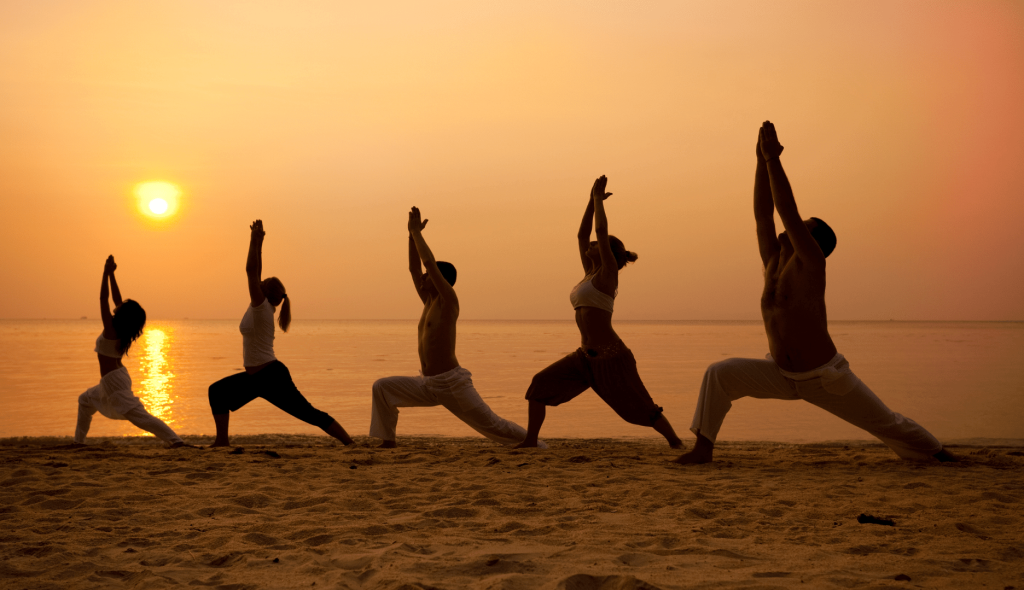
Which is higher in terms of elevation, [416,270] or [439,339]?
[416,270]

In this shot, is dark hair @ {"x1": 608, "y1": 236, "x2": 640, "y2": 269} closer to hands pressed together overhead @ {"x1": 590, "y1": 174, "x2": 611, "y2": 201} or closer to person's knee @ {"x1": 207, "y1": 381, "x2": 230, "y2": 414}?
hands pressed together overhead @ {"x1": 590, "y1": 174, "x2": 611, "y2": 201}

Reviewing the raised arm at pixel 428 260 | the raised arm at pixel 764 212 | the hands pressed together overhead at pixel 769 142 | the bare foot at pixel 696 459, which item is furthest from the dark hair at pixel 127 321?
the hands pressed together overhead at pixel 769 142

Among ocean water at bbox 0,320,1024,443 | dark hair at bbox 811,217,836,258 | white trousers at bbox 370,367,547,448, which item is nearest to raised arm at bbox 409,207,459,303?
white trousers at bbox 370,367,547,448

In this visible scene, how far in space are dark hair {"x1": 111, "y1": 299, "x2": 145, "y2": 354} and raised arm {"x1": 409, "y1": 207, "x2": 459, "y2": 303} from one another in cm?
293

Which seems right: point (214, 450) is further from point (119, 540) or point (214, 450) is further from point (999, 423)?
point (999, 423)

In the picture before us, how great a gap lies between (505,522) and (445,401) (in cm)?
333

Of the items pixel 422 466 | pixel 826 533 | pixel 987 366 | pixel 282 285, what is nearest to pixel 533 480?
pixel 422 466

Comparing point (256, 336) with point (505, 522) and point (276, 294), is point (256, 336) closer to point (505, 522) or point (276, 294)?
point (276, 294)

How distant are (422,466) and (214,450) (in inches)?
86.1

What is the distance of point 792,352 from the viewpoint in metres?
5.56

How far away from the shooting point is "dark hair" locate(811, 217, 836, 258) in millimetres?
5703

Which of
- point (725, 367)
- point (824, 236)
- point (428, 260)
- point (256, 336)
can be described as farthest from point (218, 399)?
point (824, 236)

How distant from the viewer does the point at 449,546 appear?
3594 millimetres

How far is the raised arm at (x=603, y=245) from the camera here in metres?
6.79
